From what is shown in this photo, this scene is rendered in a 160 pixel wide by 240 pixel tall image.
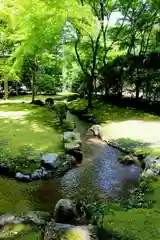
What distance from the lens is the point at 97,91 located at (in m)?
32.0

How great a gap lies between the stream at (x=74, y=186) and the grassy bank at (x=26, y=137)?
47.4 inches

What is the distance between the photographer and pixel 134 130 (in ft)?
57.6

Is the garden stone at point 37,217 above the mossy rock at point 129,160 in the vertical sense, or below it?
below

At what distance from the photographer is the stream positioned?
8.56 meters

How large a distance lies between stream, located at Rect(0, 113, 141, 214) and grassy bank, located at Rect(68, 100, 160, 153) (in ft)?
7.26

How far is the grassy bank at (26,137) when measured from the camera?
11288 millimetres

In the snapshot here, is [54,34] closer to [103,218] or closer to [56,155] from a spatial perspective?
[56,155]

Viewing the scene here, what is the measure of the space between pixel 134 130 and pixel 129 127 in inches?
36.6

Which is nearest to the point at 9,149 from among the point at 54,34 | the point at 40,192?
the point at 40,192

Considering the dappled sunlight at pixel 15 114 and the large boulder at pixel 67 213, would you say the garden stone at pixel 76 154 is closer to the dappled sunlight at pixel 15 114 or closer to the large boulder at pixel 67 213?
the large boulder at pixel 67 213

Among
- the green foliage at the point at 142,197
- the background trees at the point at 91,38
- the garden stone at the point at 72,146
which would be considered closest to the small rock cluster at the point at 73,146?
the garden stone at the point at 72,146

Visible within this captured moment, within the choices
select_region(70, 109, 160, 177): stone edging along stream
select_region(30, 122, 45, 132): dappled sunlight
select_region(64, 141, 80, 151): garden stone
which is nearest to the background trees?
select_region(30, 122, 45, 132): dappled sunlight

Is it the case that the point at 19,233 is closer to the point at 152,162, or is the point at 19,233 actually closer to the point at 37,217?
the point at 37,217

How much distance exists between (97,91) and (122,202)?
24.3m
